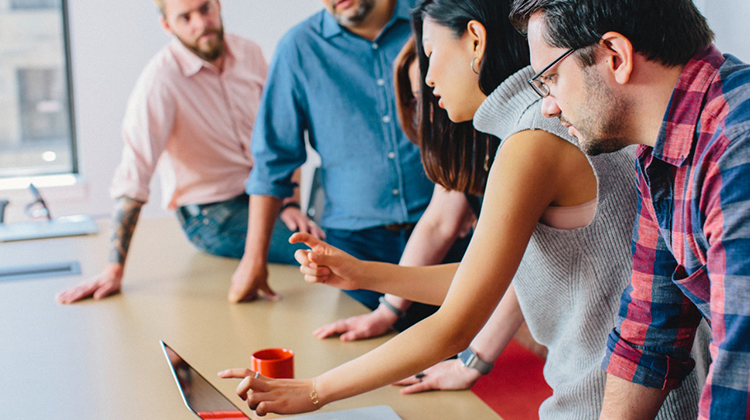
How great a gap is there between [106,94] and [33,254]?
6.51ft

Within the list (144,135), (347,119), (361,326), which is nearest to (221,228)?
(144,135)

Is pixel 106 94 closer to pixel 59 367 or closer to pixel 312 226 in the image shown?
pixel 312 226

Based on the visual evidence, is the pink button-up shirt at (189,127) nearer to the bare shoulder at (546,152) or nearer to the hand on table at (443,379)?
the hand on table at (443,379)

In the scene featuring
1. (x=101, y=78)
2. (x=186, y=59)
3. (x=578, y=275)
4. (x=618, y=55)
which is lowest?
(x=101, y=78)

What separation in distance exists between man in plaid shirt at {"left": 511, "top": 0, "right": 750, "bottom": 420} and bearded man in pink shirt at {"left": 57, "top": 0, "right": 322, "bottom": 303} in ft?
4.49

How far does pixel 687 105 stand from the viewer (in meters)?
0.81

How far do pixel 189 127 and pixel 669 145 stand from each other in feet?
6.39

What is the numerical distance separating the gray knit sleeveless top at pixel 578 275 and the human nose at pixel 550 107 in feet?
0.30

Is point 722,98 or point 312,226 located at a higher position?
point 722,98

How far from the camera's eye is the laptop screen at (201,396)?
1.18m

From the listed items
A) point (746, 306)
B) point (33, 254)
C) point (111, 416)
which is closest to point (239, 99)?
point (33, 254)

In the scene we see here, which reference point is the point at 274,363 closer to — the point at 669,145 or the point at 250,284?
the point at 250,284

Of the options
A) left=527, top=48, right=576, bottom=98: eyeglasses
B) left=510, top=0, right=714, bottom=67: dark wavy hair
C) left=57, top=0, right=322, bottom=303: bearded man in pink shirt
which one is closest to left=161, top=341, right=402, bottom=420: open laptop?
left=527, top=48, right=576, bottom=98: eyeglasses

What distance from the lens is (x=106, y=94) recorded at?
14.1 ft
